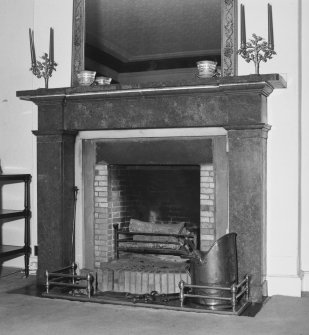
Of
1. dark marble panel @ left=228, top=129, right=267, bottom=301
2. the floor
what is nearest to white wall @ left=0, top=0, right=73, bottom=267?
the floor

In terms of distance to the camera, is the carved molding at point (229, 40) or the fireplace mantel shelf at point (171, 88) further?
the carved molding at point (229, 40)

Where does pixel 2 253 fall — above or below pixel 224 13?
below

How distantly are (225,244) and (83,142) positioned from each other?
1801 millimetres

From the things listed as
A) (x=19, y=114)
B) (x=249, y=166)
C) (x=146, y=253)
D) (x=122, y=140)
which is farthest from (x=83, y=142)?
(x=249, y=166)

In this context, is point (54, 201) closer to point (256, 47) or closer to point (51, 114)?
point (51, 114)

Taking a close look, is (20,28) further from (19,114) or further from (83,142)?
(83,142)

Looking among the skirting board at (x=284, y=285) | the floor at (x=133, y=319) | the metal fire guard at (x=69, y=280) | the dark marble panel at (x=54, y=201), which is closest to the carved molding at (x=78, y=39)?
the dark marble panel at (x=54, y=201)

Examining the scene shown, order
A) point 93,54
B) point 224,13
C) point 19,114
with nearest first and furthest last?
point 224,13 < point 93,54 < point 19,114

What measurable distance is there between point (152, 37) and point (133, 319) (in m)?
2.46

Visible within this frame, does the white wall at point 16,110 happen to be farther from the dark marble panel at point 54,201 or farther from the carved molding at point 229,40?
the carved molding at point 229,40

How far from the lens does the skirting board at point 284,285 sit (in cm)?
433

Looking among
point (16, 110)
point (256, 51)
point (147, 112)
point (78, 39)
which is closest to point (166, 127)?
point (147, 112)

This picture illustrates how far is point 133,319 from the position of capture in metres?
3.72

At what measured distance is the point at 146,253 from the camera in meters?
4.99
